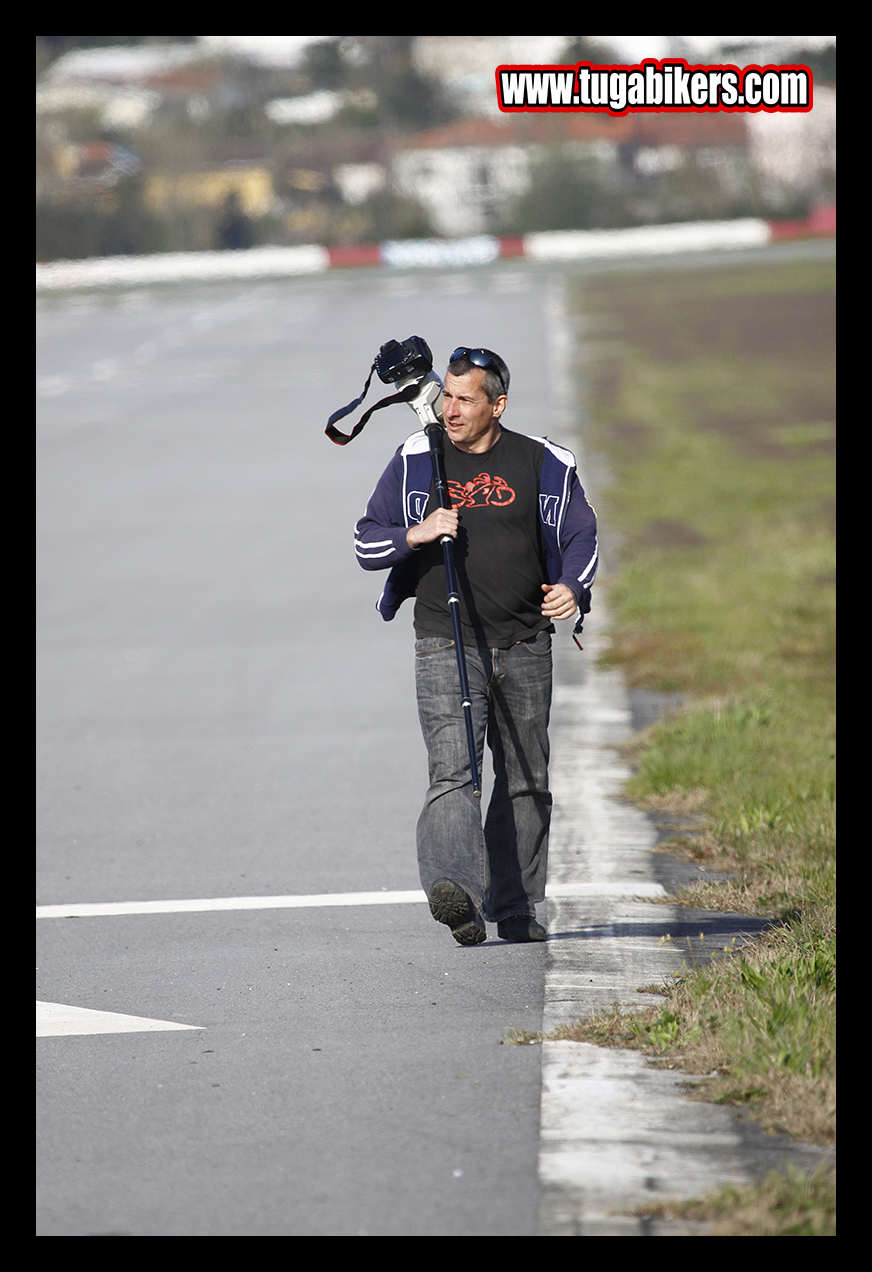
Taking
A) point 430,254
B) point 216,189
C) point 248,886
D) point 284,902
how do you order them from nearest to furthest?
1. point 284,902
2. point 248,886
3. point 430,254
4. point 216,189

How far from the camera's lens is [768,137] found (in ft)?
221

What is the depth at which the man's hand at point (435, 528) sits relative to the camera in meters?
6.25

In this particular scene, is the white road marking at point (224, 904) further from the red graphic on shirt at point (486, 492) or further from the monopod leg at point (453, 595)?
the red graphic on shirt at point (486, 492)

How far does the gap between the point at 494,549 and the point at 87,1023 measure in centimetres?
230

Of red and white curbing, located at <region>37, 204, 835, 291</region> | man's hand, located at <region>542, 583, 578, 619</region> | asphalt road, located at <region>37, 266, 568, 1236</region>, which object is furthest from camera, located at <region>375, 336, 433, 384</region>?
red and white curbing, located at <region>37, 204, 835, 291</region>

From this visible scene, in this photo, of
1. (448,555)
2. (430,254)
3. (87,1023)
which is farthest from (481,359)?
(430,254)

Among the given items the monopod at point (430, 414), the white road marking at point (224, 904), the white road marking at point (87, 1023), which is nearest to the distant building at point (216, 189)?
the white road marking at point (224, 904)

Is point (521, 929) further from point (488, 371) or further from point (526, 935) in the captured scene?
point (488, 371)

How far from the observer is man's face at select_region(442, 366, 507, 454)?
21.0 feet

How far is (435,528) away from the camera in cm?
628

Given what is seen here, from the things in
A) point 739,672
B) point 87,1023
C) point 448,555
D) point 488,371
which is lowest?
point 87,1023

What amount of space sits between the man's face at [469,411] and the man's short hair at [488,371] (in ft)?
0.04

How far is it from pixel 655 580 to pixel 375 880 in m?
7.49
